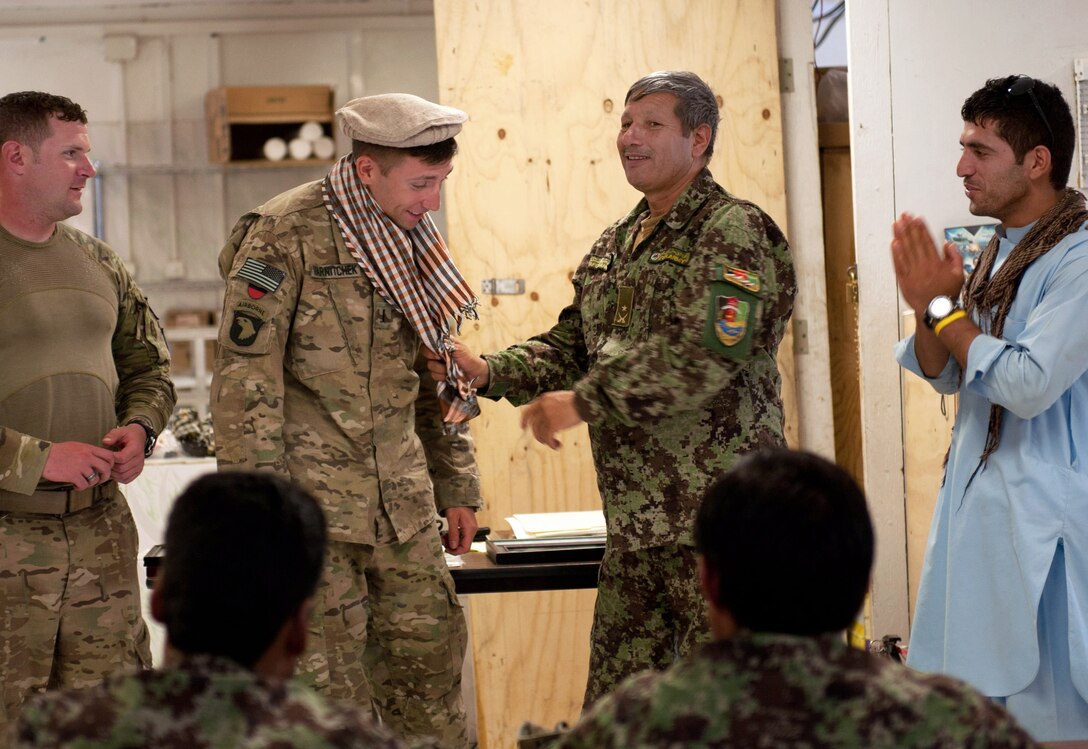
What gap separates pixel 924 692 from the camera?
1202 millimetres

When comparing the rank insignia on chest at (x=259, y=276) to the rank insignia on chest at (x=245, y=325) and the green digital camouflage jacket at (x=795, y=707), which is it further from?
the green digital camouflage jacket at (x=795, y=707)

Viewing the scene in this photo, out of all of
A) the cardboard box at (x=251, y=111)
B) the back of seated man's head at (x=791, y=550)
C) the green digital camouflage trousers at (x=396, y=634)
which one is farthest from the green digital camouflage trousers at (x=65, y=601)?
the cardboard box at (x=251, y=111)

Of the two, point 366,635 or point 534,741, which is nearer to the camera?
point 534,741

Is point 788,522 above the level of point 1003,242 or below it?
below

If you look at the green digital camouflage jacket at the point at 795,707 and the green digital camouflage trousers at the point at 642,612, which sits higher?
the green digital camouflage jacket at the point at 795,707

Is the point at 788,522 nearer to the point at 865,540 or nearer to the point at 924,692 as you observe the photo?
the point at 865,540

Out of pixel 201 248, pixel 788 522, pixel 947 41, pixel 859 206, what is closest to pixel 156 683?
pixel 788 522

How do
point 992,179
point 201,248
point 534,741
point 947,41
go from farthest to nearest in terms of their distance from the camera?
point 201,248 → point 947,41 → point 992,179 → point 534,741

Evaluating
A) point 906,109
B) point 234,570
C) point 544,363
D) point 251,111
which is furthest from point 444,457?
point 251,111

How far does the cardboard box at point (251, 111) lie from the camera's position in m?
7.59

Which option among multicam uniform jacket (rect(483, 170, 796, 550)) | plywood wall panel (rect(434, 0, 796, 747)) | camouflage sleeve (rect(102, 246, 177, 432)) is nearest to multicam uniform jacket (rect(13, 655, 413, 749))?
multicam uniform jacket (rect(483, 170, 796, 550))

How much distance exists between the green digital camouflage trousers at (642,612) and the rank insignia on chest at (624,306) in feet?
1.74

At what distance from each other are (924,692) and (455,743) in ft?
5.95

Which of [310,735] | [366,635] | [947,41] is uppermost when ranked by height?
[947,41]
